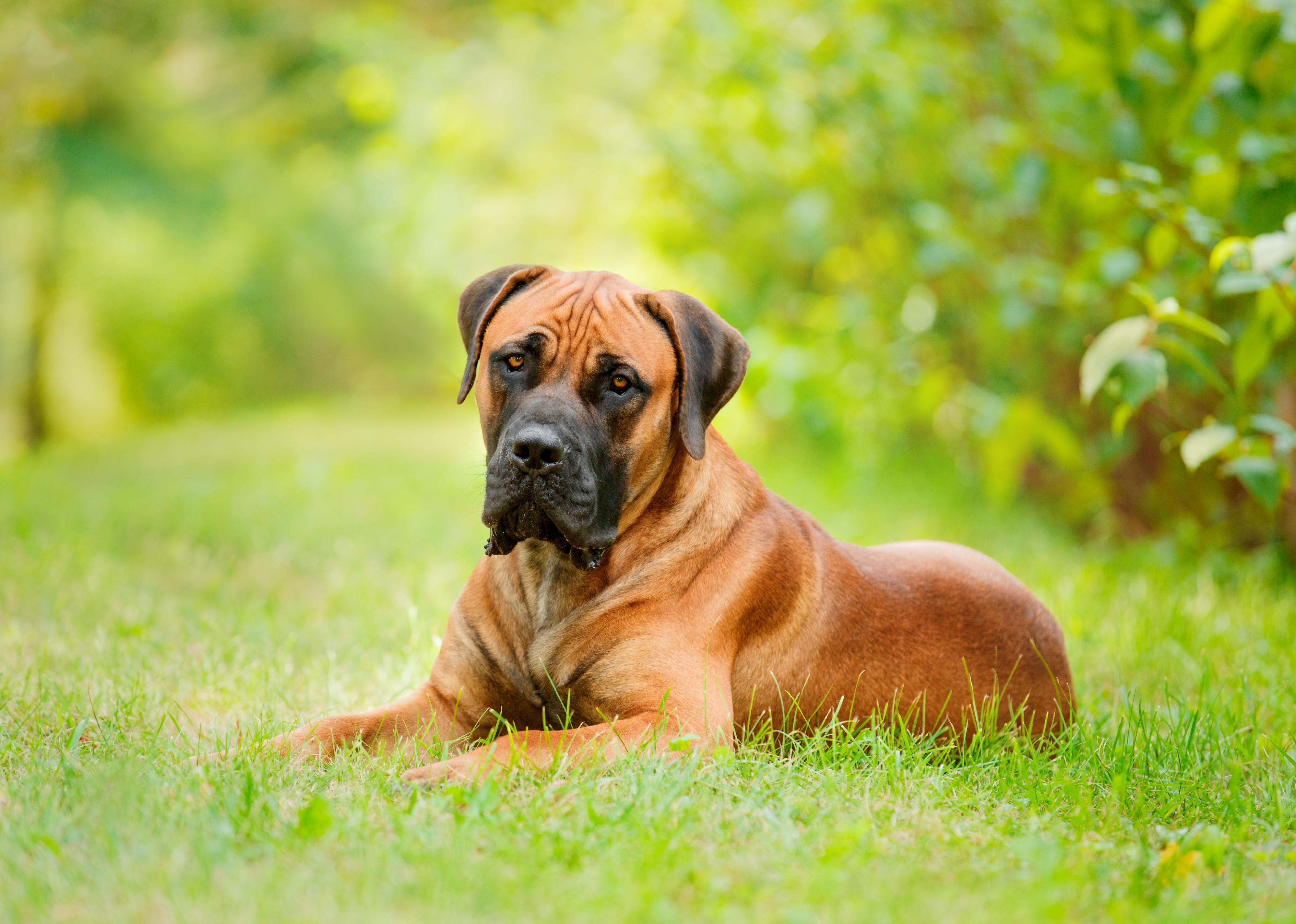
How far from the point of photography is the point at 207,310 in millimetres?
13930

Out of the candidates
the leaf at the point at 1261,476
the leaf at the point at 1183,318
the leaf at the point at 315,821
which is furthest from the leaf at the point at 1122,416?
the leaf at the point at 315,821

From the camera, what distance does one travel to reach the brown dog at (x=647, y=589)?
125 inches

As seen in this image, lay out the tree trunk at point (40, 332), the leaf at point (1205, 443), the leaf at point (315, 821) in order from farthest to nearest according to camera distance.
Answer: the tree trunk at point (40, 332) → the leaf at point (1205, 443) → the leaf at point (315, 821)

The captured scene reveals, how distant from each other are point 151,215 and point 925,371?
10.0m

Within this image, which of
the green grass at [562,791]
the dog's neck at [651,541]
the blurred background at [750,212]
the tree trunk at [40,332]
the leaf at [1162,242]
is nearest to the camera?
the green grass at [562,791]

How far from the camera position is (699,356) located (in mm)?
3404

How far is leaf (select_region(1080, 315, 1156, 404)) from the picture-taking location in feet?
12.3

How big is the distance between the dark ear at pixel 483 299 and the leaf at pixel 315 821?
4.74 feet

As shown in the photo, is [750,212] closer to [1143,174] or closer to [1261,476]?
[1143,174]

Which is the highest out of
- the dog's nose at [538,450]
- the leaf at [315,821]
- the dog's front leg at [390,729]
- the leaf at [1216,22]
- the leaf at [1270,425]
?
the leaf at [1216,22]

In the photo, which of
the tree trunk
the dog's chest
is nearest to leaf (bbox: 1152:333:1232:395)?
the dog's chest

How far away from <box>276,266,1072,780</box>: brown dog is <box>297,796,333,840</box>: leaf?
1.90ft

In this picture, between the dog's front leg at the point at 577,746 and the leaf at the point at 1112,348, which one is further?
the leaf at the point at 1112,348

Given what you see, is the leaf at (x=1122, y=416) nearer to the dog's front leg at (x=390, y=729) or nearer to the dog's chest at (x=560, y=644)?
the dog's chest at (x=560, y=644)
